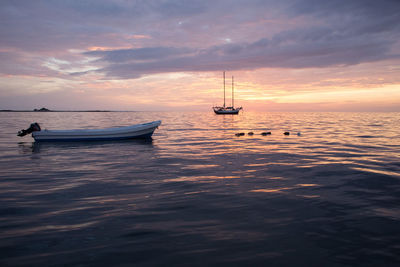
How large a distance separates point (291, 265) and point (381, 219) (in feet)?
11.0

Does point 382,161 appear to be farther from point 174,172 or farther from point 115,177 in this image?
point 115,177

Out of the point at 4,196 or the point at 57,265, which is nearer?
the point at 57,265

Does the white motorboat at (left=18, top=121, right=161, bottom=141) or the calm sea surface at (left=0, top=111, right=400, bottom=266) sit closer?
the calm sea surface at (left=0, top=111, right=400, bottom=266)

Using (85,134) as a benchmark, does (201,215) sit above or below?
below

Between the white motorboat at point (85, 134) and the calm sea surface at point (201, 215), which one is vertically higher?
the white motorboat at point (85, 134)

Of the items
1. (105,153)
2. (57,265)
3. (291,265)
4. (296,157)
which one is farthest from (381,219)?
(105,153)

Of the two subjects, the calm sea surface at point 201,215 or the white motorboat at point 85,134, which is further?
the white motorboat at point 85,134

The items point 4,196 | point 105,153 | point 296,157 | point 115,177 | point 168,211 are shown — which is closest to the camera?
point 168,211

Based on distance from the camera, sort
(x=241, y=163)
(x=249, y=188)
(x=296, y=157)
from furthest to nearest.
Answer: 1. (x=296, y=157)
2. (x=241, y=163)
3. (x=249, y=188)

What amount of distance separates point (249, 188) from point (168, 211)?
3.27 meters

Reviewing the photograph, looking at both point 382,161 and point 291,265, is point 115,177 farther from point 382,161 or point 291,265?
point 382,161

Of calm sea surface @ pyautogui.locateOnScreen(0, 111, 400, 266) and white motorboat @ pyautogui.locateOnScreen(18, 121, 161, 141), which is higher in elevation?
white motorboat @ pyautogui.locateOnScreen(18, 121, 161, 141)

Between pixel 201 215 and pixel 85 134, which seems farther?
pixel 85 134

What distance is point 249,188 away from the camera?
8.55 m
